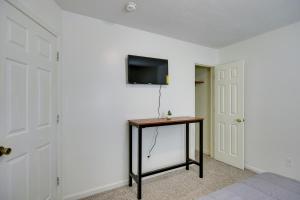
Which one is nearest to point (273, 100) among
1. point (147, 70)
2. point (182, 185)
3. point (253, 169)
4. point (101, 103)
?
point (253, 169)

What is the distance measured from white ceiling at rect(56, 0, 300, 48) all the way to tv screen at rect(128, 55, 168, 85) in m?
0.54

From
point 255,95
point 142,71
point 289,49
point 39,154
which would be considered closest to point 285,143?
point 255,95

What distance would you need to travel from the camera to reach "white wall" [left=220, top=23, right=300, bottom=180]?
7.70ft

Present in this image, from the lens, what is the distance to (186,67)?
122 inches

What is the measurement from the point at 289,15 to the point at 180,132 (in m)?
2.47

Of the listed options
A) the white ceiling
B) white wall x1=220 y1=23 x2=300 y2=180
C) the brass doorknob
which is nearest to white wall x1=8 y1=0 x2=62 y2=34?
the white ceiling

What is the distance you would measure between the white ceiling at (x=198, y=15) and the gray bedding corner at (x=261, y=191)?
6.59 feet

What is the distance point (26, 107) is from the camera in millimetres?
1420

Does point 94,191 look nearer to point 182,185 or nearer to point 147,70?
point 182,185

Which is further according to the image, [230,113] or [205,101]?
[205,101]

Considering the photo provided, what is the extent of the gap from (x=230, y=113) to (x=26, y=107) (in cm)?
336

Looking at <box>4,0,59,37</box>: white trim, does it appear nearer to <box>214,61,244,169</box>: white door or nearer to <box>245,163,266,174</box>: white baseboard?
<box>214,61,244,169</box>: white door

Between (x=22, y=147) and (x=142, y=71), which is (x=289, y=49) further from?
(x=22, y=147)

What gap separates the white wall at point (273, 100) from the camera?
235 centimetres
